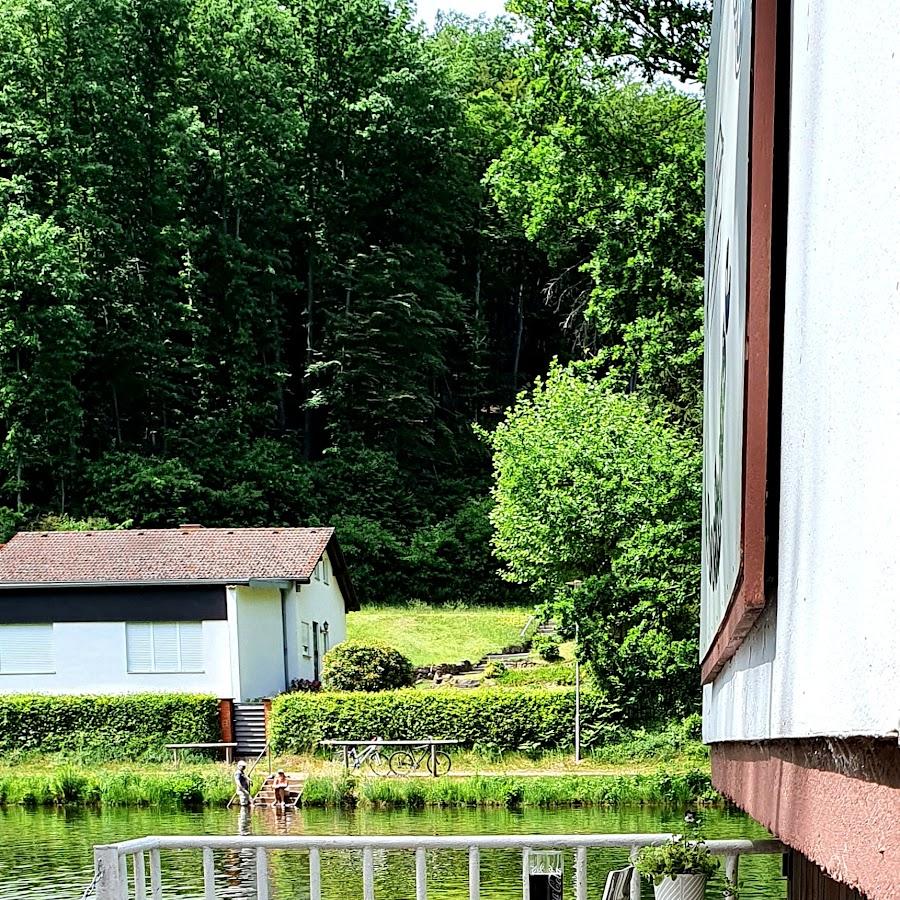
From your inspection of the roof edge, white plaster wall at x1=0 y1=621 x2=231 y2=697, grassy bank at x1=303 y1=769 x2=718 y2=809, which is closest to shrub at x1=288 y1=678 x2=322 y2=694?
white plaster wall at x1=0 y1=621 x2=231 y2=697

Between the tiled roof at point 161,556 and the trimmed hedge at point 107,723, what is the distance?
8.48 feet

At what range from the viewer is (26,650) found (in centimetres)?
2756

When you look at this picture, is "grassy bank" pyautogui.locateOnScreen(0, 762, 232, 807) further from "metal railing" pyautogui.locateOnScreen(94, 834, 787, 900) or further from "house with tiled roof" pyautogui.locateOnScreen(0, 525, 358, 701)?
"metal railing" pyautogui.locateOnScreen(94, 834, 787, 900)

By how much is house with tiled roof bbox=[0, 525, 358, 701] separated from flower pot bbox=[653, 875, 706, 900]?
73.9ft

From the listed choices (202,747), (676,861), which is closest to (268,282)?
(202,747)

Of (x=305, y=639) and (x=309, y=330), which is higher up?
(x=309, y=330)

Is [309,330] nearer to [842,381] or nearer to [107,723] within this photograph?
[107,723]

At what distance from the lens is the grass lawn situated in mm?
34344

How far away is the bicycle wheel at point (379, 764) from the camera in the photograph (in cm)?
2288

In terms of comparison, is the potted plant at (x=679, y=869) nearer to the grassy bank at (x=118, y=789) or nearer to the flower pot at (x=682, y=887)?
the flower pot at (x=682, y=887)

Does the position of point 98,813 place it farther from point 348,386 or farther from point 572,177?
point 348,386

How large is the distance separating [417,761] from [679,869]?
18.8 meters

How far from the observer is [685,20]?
56.6 ft

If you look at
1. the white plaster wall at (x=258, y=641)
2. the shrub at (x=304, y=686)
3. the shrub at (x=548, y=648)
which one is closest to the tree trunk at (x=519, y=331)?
the shrub at (x=548, y=648)
